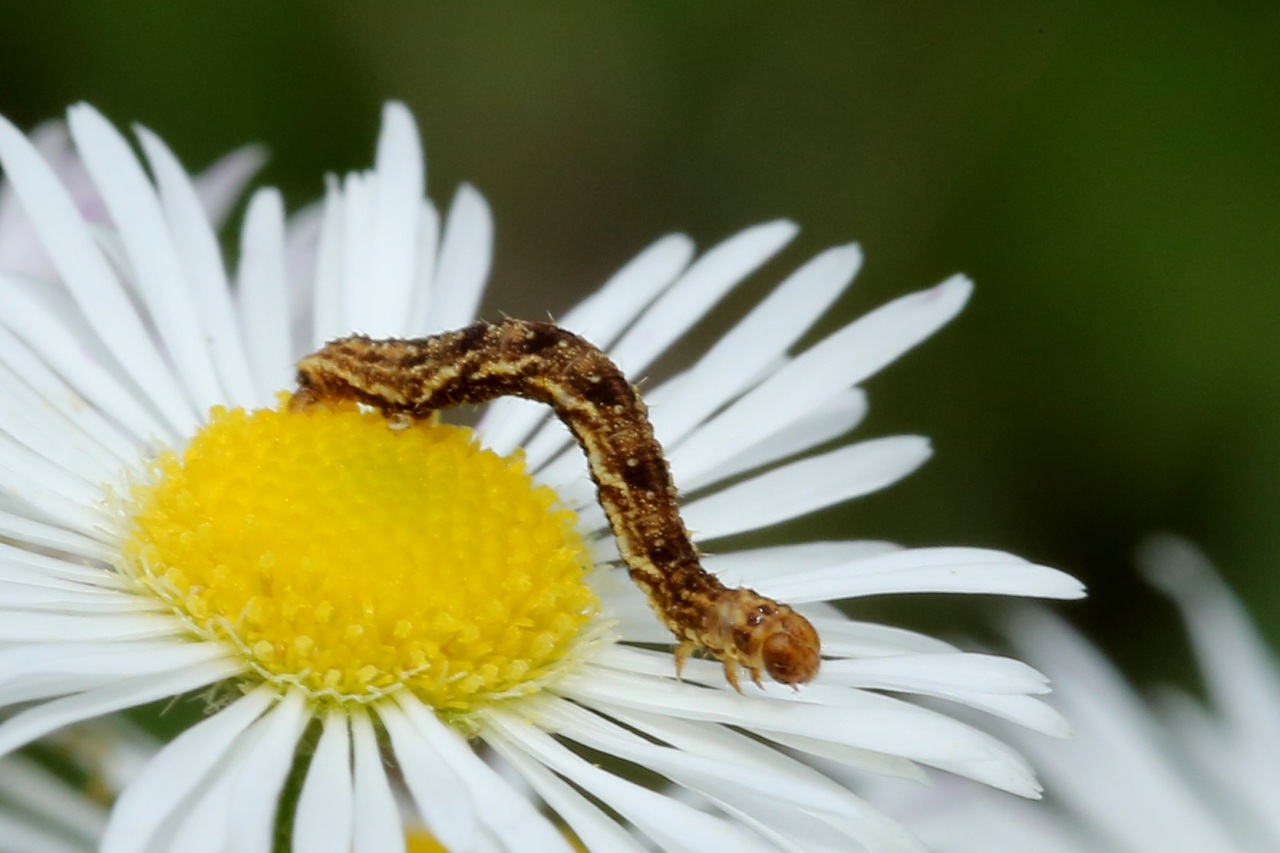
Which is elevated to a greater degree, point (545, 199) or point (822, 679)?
point (545, 199)

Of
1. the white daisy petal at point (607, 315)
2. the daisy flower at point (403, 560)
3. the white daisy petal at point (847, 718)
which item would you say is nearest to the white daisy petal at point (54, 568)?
the daisy flower at point (403, 560)

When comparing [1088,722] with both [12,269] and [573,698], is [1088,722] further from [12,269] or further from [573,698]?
[12,269]

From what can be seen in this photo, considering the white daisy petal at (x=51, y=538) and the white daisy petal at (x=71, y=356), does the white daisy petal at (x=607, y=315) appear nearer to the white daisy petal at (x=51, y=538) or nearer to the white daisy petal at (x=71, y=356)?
the white daisy petal at (x=71, y=356)

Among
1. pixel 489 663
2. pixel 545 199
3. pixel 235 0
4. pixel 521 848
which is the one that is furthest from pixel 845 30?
pixel 521 848

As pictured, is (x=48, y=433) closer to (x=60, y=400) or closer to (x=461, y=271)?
(x=60, y=400)

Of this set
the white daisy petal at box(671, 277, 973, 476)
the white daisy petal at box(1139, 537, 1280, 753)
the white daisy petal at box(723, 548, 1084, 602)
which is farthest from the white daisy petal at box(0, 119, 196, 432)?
the white daisy petal at box(1139, 537, 1280, 753)
